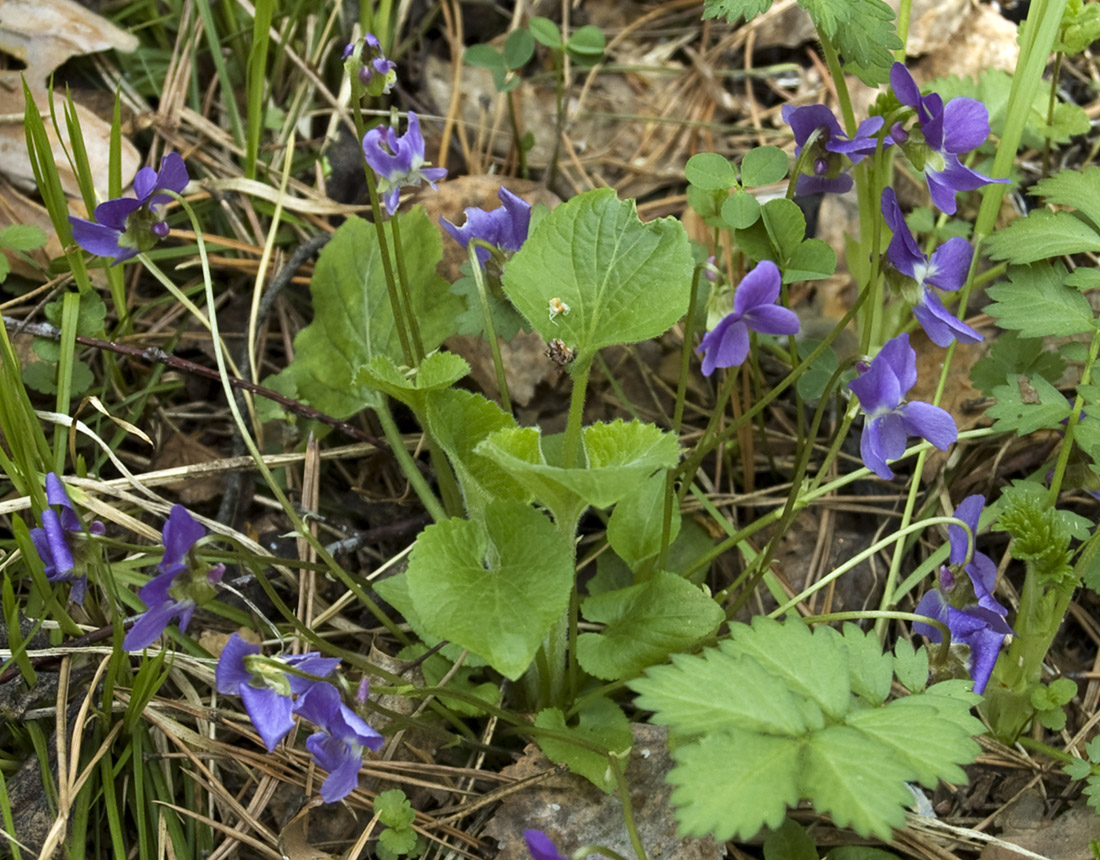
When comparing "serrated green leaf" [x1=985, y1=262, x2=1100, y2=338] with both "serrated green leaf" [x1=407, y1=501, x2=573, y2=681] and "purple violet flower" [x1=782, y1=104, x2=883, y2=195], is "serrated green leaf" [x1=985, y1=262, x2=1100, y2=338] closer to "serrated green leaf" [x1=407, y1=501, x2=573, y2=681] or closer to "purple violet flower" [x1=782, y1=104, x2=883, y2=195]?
"purple violet flower" [x1=782, y1=104, x2=883, y2=195]

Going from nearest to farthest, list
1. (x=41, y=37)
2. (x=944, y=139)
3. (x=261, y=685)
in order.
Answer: (x=261, y=685), (x=944, y=139), (x=41, y=37)

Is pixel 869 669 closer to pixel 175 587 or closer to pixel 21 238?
pixel 175 587

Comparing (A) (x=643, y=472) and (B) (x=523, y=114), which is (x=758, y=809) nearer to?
(A) (x=643, y=472)

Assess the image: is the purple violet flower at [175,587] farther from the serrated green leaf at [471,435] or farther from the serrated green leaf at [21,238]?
the serrated green leaf at [21,238]

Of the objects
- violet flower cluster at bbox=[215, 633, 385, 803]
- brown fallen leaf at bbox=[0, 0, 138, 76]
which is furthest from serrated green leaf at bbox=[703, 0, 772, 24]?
brown fallen leaf at bbox=[0, 0, 138, 76]

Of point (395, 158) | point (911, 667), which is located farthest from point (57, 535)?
point (911, 667)

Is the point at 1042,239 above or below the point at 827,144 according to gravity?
below
